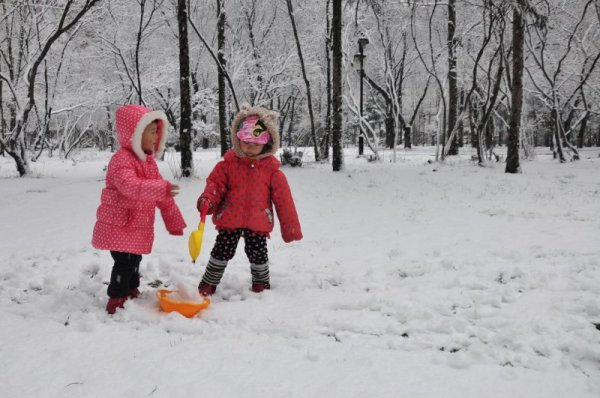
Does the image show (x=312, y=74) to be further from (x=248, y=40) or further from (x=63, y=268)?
(x=63, y=268)

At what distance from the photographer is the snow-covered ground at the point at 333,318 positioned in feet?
6.95

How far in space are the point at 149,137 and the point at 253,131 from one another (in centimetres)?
80

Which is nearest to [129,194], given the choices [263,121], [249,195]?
[249,195]

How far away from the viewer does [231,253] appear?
3.47 meters

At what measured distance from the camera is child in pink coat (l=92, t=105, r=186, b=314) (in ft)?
9.35

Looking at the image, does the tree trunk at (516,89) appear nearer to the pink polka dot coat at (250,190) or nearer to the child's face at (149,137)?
the pink polka dot coat at (250,190)

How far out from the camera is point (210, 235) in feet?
17.9

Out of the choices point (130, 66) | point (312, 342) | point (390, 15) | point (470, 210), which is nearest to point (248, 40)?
point (130, 66)

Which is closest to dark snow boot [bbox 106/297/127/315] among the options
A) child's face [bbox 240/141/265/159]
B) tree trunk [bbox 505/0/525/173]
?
child's face [bbox 240/141/265/159]

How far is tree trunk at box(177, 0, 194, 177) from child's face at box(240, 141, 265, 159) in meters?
6.21

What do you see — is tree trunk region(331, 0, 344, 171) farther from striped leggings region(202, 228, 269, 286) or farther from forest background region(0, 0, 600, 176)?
striped leggings region(202, 228, 269, 286)

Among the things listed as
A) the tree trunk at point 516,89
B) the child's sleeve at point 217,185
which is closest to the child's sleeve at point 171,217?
the child's sleeve at point 217,185

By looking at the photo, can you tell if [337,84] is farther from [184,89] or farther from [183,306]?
[183,306]

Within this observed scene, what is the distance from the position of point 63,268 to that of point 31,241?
4.81ft
